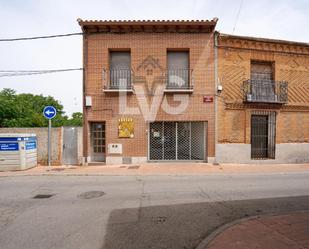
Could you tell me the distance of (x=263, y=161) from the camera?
1294cm

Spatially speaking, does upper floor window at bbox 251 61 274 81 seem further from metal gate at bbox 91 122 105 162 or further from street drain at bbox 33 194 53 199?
street drain at bbox 33 194 53 199

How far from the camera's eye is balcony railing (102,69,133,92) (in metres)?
12.5

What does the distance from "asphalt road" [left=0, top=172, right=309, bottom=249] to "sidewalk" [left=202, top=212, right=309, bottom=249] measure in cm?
39

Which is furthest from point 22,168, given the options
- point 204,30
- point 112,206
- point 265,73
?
point 265,73

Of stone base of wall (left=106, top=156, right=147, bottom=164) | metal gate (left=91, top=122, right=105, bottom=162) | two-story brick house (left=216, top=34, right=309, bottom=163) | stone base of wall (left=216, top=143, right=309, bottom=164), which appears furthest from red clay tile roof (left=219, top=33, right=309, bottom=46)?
metal gate (left=91, top=122, right=105, bottom=162)

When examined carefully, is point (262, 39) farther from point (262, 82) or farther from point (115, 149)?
point (115, 149)

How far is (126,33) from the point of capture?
12.5 m

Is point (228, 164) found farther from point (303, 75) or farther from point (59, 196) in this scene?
point (59, 196)

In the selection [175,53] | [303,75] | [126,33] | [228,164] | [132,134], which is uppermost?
[126,33]

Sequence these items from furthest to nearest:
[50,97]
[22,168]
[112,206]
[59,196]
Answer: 1. [50,97]
2. [22,168]
3. [59,196]
4. [112,206]

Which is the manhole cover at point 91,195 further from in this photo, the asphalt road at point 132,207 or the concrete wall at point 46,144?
the concrete wall at point 46,144

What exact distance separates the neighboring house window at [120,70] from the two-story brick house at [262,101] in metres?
5.34

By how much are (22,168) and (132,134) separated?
5723 mm

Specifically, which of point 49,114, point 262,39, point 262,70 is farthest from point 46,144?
point 262,39
